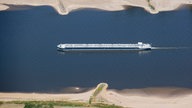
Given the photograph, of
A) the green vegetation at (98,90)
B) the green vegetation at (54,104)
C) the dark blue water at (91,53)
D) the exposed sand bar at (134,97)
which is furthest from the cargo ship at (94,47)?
the green vegetation at (54,104)

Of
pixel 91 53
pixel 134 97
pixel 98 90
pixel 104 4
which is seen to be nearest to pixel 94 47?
pixel 91 53

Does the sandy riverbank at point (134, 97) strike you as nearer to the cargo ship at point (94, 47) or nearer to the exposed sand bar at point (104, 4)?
the cargo ship at point (94, 47)

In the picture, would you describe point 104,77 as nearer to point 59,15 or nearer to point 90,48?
point 90,48

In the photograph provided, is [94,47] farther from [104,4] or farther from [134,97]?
[104,4]

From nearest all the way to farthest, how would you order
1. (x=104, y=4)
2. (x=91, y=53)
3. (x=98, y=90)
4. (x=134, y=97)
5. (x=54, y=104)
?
(x=54, y=104) → (x=134, y=97) → (x=98, y=90) → (x=91, y=53) → (x=104, y=4)

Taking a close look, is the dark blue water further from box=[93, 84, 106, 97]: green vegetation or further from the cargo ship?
box=[93, 84, 106, 97]: green vegetation

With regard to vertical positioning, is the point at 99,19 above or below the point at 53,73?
above

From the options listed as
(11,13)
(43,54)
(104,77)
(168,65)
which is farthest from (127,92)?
(11,13)
